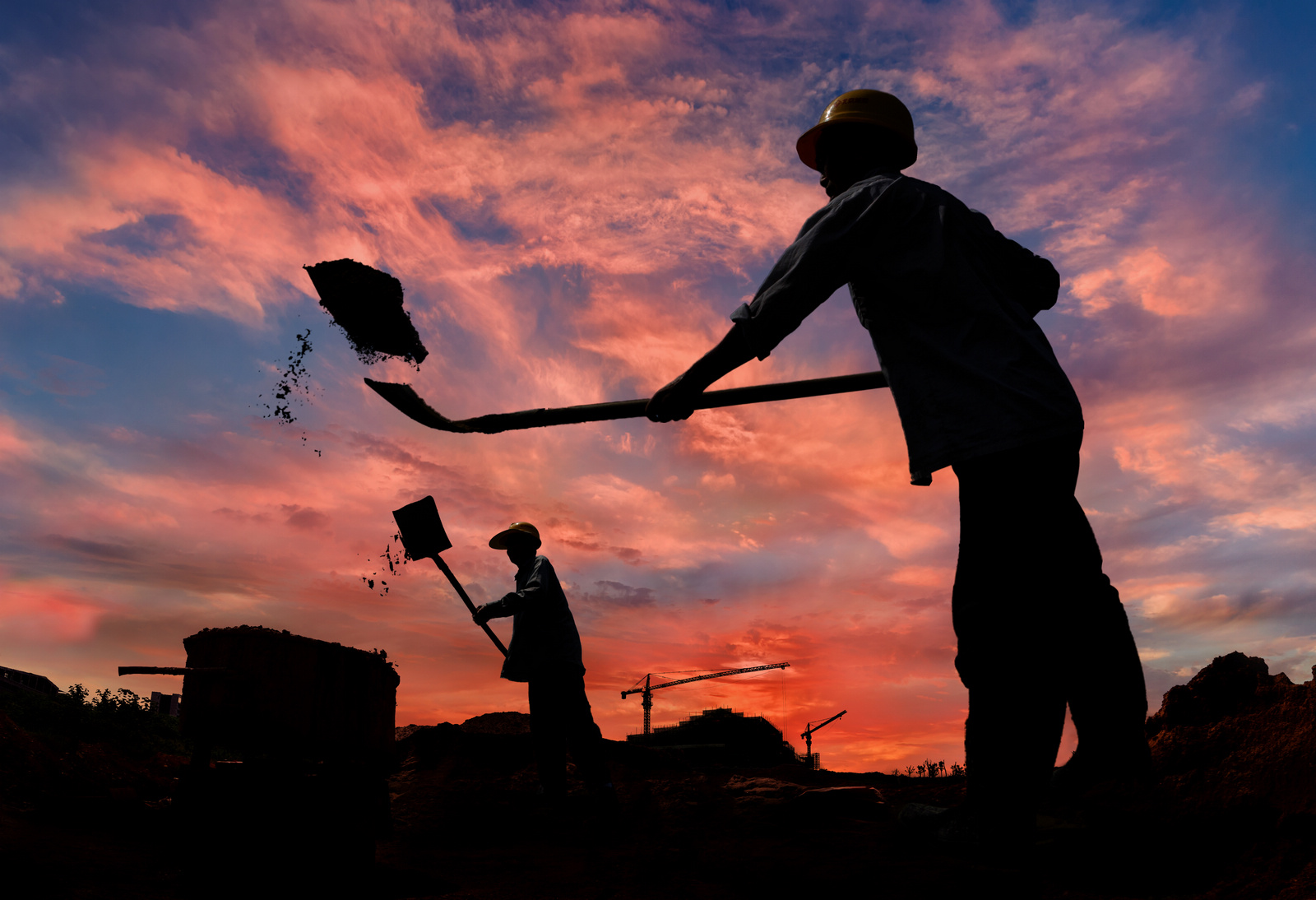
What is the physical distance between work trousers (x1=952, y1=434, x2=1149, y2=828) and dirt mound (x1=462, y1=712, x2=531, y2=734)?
7.66 meters

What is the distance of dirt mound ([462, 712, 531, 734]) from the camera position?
9320 mm

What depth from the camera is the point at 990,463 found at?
216cm


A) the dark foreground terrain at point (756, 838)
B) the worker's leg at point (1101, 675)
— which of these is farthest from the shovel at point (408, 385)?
the dark foreground terrain at point (756, 838)

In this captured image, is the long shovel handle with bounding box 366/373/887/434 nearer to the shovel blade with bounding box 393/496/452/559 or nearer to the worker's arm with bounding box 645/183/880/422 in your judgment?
the worker's arm with bounding box 645/183/880/422

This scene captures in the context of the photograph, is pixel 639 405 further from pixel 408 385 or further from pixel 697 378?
pixel 408 385

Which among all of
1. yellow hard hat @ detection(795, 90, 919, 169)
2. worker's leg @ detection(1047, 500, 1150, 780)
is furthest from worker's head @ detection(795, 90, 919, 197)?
worker's leg @ detection(1047, 500, 1150, 780)

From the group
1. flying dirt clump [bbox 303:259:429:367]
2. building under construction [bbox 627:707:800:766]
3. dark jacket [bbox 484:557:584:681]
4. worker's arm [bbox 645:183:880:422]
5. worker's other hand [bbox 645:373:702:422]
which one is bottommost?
building under construction [bbox 627:707:800:766]

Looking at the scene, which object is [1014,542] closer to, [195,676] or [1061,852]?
[1061,852]

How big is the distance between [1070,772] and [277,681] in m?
3.59

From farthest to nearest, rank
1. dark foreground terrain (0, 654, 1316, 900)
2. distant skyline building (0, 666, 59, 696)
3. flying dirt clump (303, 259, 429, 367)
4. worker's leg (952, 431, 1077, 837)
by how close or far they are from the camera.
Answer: distant skyline building (0, 666, 59, 696), flying dirt clump (303, 259, 429, 367), dark foreground terrain (0, 654, 1316, 900), worker's leg (952, 431, 1077, 837)

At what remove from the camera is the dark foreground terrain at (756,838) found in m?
2.75

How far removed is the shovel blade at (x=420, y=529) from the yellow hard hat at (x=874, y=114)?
527cm

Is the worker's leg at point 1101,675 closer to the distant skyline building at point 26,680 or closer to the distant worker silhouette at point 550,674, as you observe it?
the distant worker silhouette at point 550,674

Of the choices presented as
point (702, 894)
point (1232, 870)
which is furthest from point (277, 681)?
point (1232, 870)
